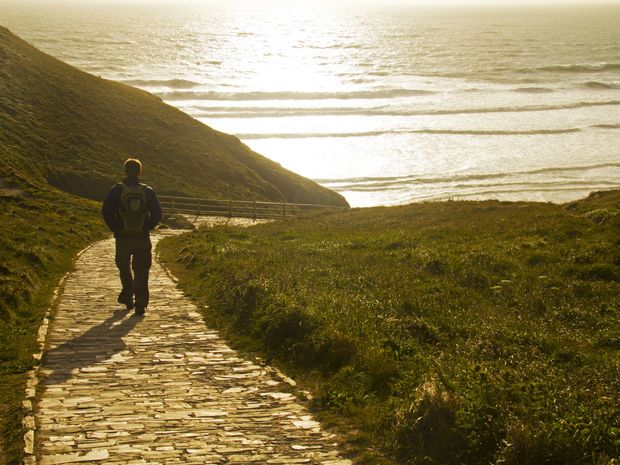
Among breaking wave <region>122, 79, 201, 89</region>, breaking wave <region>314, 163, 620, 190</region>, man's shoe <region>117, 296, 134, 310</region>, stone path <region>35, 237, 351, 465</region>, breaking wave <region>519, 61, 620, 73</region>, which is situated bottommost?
breaking wave <region>314, 163, 620, 190</region>

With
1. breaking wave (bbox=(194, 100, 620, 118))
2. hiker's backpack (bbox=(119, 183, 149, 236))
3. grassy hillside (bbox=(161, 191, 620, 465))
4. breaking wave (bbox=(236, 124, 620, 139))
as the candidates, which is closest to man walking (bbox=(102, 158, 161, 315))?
hiker's backpack (bbox=(119, 183, 149, 236))

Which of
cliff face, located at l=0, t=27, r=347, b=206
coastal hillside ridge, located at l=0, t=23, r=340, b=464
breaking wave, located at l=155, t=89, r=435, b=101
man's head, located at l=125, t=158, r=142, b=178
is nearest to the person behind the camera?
man's head, located at l=125, t=158, r=142, b=178

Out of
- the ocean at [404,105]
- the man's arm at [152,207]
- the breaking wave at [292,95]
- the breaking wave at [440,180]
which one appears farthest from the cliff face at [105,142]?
the breaking wave at [292,95]

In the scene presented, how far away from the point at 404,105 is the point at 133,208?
3729 inches

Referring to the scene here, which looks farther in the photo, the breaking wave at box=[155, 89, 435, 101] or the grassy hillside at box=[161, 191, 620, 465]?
the breaking wave at box=[155, 89, 435, 101]

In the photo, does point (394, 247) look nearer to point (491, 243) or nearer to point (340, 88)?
point (491, 243)

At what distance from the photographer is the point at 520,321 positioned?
11.0 meters

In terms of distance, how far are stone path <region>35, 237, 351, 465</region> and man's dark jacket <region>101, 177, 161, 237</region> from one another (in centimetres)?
141

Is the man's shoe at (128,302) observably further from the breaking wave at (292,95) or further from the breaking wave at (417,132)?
the breaking wave at (292,95)

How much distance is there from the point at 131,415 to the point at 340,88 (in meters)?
119

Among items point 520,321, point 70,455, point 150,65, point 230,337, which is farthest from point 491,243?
point 150,65

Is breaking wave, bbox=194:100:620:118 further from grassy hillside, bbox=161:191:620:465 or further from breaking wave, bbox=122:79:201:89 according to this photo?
grassy hillside, bbox=161:191:620:465

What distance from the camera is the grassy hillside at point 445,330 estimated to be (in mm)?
6562

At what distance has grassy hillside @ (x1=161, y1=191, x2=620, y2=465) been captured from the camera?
656 cm
